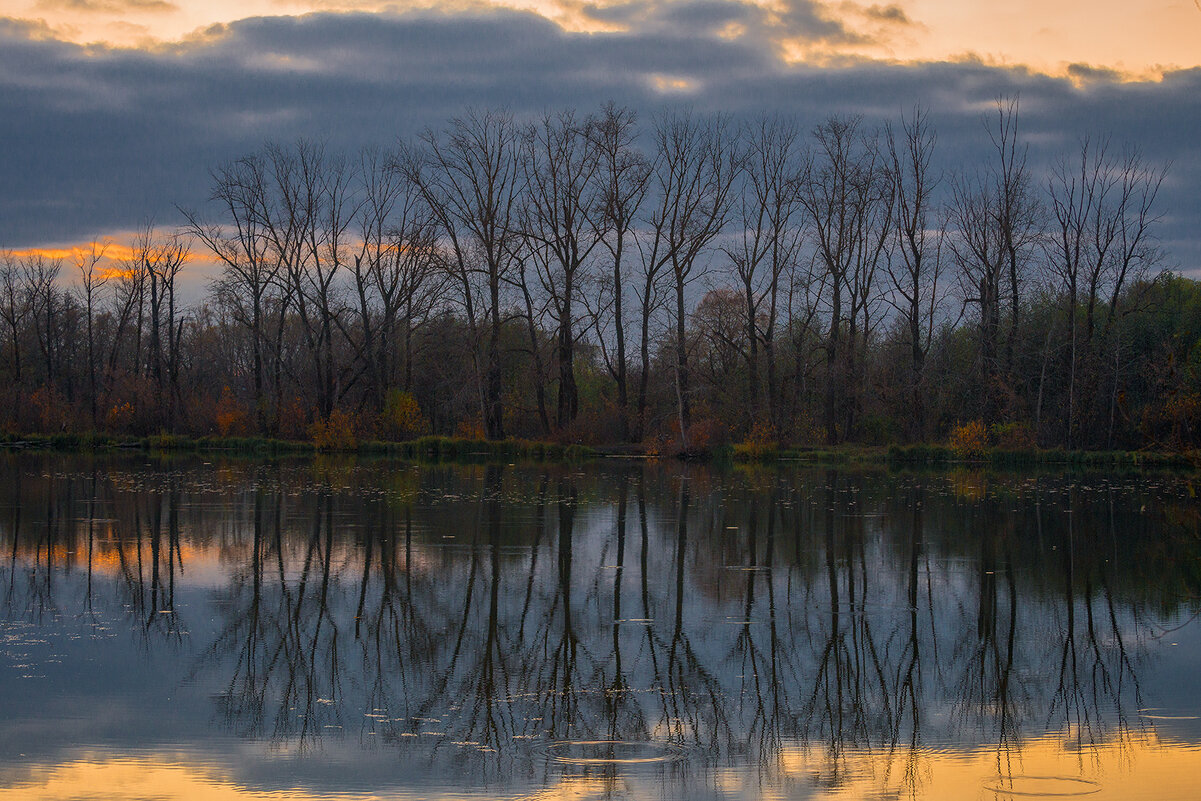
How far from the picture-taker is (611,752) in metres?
5.88

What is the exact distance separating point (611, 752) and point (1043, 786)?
2216mm

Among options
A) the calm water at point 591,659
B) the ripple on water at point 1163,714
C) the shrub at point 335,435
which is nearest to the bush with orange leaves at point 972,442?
the calm water at point 591,659

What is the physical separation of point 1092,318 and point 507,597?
34152 mm

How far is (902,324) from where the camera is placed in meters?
54.2

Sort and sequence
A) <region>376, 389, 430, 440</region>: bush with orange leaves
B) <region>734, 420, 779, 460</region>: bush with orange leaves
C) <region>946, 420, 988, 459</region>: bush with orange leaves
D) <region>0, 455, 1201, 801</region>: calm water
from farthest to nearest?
<region>376, 389, 430, 440</region>: bush with orange leaves → <region>734, 420, 779, 460</region>: bush with orange leaves → <region>946, 420, 988, 459</region>: bush with orange leaves → <region>0, 455, 1201, 801</region>: calm water

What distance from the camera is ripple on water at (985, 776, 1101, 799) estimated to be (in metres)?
5.34

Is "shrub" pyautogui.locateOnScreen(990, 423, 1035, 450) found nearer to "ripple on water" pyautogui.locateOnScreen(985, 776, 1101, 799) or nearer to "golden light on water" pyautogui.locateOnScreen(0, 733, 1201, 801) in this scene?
"golden light on water" pyautogui.locateOnScreen(0, 733, 1201, 801)

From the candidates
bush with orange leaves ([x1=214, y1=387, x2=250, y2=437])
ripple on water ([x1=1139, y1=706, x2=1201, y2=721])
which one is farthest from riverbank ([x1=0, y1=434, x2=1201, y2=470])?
ripple on water ([x1=1139, y1=706, x2=1201, y2=721])

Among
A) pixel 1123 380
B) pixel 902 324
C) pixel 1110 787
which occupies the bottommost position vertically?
pixel 1110 787

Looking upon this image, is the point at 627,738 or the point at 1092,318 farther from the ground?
the point at 1092,318

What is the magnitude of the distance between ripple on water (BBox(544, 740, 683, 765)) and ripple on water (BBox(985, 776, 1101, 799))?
164cm

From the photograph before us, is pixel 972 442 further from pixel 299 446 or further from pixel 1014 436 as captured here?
pixel 299 446

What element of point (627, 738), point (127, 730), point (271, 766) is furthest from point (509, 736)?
point (127, 730)

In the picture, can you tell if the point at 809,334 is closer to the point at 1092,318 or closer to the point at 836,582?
the point at 1092,318
